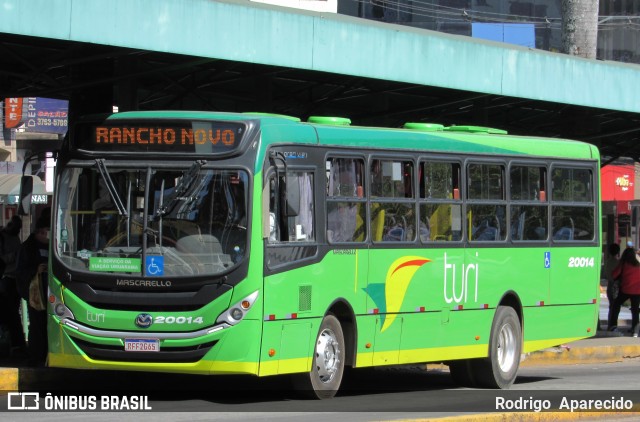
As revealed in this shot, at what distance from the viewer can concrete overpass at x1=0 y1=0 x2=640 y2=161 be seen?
48.0 feet

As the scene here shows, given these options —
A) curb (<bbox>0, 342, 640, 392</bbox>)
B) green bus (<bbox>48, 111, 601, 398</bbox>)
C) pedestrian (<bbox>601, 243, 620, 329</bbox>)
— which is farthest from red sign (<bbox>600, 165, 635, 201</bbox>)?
green bus (<bbox>48, 111, 601, 398</bbox>)

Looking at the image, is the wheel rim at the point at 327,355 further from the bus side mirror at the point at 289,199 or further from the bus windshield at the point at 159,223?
the bus windshield at the point at 159,223

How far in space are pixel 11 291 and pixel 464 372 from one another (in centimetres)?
580

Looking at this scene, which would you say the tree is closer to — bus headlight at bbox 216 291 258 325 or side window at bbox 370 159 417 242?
side window at bbox 370 159 417 242

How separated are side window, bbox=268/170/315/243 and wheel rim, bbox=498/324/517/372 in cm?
417

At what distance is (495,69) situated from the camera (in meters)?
20.2

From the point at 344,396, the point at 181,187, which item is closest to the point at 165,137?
the point at 181,187

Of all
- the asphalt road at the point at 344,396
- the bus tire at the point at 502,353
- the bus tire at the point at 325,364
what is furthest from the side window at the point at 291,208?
the bus tire at the point at 502,353

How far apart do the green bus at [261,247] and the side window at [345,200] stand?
19 millimetres

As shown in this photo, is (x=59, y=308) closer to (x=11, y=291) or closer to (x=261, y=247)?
(x=261, y=247)

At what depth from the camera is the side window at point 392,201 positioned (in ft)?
45.6

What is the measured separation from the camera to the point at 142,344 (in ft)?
39.4

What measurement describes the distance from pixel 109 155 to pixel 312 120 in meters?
2.43

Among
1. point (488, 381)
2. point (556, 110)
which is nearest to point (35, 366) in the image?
point (488, 381)
